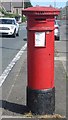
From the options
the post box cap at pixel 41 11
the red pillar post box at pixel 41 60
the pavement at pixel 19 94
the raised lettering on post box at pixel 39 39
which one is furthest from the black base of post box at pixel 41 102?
the post box cap at pixel 41 11

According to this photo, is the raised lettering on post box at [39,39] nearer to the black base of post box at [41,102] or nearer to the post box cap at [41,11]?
the post box cap at [41,11]

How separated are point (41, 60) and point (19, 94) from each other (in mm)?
1837

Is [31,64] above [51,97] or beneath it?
above

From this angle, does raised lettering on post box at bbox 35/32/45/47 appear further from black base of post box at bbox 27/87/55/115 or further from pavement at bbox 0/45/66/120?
pavement at bbox 0/45/66/120

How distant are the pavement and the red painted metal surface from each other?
55 cm

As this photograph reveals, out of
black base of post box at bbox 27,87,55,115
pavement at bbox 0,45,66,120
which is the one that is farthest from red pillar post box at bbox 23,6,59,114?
pavement at bbox 0,45,66,120

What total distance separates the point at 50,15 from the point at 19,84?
3267mm

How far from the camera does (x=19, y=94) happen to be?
27.9 ft

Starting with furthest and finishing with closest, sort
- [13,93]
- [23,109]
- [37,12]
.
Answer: [13,93] < [23,109] < [37,12]

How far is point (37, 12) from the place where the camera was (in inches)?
264

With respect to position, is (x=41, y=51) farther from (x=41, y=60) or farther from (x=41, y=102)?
(x=41, y=102)

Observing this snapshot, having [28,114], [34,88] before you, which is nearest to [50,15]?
[34,88]

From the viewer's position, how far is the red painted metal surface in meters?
6.78

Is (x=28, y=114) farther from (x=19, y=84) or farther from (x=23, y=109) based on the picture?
(x=19, y=84)
